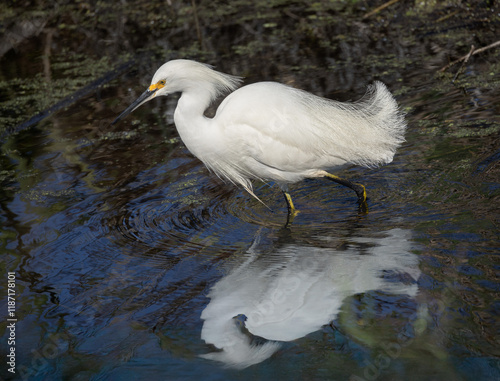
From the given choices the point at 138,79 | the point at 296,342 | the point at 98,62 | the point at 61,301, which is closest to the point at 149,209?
the point at 61,301

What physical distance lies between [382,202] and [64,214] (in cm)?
207

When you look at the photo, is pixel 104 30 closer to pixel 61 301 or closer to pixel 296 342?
pixel 61 301

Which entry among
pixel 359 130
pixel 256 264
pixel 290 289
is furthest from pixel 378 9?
pixel 290 289

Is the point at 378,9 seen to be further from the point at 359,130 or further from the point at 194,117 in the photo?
the point at 194,117

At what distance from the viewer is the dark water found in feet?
8.56

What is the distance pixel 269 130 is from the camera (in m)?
3.68

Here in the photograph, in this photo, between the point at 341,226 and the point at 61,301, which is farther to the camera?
the point at 341,226

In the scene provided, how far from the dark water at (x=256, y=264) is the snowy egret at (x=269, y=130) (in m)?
0.26

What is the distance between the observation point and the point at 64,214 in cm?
412

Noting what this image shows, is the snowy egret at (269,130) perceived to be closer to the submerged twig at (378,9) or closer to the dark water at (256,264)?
the dark water at (256,264)

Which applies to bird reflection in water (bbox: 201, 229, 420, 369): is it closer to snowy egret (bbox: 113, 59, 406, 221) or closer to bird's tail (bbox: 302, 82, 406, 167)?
snowy egret (bbox: 113, 59, 406, 221)

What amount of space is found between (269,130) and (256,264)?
824 millimetres

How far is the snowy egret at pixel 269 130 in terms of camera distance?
367 centimetres

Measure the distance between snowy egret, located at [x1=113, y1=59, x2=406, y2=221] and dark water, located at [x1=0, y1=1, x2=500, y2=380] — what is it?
0.26m
